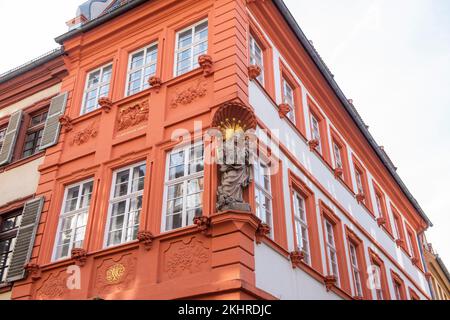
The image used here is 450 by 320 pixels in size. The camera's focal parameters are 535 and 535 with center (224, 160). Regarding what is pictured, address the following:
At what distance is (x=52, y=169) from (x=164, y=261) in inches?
172

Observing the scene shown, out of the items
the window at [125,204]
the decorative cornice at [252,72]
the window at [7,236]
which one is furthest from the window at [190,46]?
the window at [7,236]

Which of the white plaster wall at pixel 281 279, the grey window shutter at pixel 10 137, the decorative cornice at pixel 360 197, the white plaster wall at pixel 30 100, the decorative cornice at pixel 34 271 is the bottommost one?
the white plaster wall at pixel 281 279

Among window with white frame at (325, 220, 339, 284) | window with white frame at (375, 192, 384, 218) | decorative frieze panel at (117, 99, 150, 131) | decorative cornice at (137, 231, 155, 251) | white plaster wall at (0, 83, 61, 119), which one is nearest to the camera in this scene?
decorative cornice at (137, 231, 155, 251)

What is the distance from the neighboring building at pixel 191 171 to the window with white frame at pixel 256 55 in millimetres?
48

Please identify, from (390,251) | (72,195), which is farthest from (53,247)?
(390,251)

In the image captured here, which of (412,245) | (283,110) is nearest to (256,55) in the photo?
(283,110)

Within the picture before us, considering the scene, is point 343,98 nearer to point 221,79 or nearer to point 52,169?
point 221,79

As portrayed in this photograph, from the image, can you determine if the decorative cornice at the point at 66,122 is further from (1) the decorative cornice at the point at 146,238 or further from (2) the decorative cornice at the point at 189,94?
(1) the decorative cornice at the point at 146,238

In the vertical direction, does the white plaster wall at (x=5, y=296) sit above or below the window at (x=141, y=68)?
below

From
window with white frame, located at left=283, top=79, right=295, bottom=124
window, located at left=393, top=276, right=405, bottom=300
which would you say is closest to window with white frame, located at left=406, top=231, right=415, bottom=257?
window, located at left=393, top=276, right=405, bottom=300

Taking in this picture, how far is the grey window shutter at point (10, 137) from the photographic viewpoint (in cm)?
1352

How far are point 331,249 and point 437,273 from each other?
62.8 feet

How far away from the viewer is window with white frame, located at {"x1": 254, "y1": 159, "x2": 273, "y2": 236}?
9.69 metres

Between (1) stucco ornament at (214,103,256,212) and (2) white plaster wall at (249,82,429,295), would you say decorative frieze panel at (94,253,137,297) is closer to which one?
(1) stucco ornament at (214,103,256,212)
